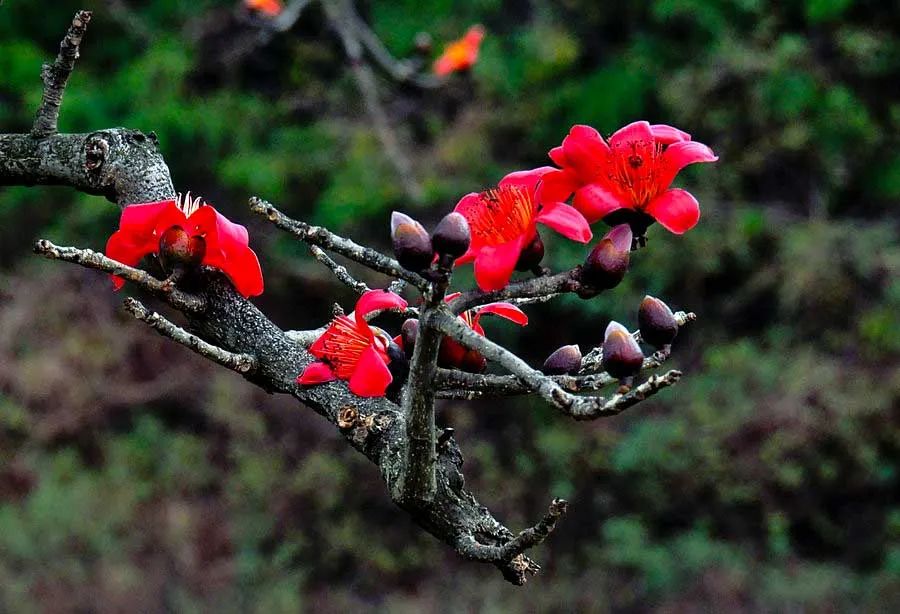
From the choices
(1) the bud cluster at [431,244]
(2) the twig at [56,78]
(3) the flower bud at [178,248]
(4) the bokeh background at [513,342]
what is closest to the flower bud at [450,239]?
(1) the bud cluster at [431,244]

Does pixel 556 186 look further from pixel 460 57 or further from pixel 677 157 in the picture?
pixel 460 57

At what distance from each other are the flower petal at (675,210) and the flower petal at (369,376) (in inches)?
10.8

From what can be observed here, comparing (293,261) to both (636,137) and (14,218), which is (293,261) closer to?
(14,218)

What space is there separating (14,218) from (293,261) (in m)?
2.16

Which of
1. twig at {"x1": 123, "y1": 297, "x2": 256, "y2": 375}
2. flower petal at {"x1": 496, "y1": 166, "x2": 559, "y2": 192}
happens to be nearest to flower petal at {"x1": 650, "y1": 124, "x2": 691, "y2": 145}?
flower petal at {"x1": 496, "y1": 166, "x2": 559, "y2": 192}

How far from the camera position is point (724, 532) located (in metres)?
6.27

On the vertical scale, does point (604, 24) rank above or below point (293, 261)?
above

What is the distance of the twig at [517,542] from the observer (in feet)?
2.54

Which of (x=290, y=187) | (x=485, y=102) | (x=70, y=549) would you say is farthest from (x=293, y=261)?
(x=70, y=549)

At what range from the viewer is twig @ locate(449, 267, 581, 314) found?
82 centimetres

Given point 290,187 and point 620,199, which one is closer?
point 620,199

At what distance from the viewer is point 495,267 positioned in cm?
82

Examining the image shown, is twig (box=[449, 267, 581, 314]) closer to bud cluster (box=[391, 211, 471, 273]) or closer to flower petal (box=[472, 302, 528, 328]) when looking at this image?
bud cluster (box=[391, 211, 471, 273])

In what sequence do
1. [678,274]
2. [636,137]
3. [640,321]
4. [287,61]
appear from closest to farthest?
[640,321], [636,137], [678,274], [287,61]
